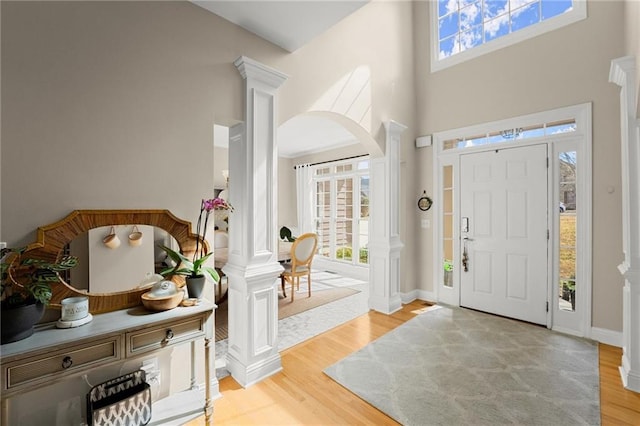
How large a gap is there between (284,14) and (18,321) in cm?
227

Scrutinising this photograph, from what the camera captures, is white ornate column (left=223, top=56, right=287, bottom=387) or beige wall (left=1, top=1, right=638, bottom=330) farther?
white ornate column (left=223, top=56, right=287, bottom=387)

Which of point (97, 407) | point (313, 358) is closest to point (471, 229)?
point (313, 358)

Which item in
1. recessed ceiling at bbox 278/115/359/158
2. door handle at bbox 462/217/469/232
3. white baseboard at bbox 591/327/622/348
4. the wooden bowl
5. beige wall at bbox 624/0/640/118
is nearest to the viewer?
the wooden bowl

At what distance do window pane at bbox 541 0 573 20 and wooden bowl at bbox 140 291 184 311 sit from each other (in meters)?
4.57

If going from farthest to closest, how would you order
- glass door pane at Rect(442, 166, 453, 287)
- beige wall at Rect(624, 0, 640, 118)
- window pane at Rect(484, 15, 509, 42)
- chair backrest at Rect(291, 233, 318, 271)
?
chair backrest at Rect(291, 233, 318, 271), glass door pane at Rect(442, 166, 453, 287), window pane at Rect(484, 15, 509, 42), beige wall at Rect(624, 0, 640, 118)

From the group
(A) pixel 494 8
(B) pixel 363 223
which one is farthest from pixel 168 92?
(B) pixel 363 223

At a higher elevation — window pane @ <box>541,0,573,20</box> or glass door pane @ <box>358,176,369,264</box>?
window pane @ <box>541,0,573,20</box>

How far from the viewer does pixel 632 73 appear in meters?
2.24

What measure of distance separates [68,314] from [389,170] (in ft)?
10.7

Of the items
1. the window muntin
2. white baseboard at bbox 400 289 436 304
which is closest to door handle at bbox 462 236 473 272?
white baseboard at bbox 400 289 436 304

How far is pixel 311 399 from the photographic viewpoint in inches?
81.4

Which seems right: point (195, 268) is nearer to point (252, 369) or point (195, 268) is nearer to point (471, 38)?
point (252, 369)

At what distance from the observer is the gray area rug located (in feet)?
6.33

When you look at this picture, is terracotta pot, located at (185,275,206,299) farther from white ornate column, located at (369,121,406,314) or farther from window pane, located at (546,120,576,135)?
window pane, located at (546,120,576,135)
